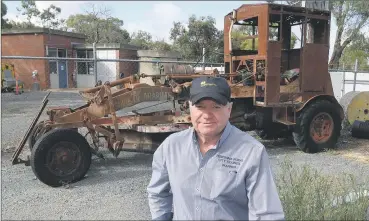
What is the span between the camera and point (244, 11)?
786cm

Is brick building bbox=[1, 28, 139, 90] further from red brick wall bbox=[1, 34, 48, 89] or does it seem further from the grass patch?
the grass patch

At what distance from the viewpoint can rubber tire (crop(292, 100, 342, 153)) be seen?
7.44m

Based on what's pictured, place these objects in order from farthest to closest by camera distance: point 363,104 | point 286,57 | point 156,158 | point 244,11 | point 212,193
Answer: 1. point 363,104
2. point 286,57
3. point 244,11
4. point 156,158
5. point 212,193

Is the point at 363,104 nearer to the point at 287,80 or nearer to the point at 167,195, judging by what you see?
the point at 287,80

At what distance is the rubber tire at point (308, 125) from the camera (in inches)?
293

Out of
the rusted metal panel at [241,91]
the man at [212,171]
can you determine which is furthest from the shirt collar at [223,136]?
the rusted metal panel at [241,91]

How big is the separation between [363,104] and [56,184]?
8.18 m

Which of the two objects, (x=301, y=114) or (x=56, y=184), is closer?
(x=56, y=184)

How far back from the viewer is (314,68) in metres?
7.69

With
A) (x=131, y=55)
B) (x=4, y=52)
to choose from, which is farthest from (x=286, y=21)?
(x=4, y=52)

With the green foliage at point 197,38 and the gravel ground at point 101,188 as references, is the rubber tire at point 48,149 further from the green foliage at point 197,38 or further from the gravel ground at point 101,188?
the green foliage at point 197,38

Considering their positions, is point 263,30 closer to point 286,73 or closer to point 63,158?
point 286,73

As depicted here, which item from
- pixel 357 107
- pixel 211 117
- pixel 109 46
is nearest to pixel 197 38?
pixel 109 46

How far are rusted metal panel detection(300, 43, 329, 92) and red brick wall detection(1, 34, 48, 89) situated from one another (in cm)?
2225
